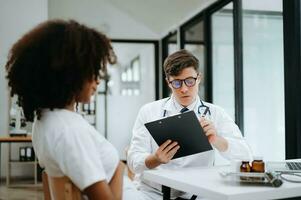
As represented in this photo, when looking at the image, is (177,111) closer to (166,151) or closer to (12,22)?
(166,151)

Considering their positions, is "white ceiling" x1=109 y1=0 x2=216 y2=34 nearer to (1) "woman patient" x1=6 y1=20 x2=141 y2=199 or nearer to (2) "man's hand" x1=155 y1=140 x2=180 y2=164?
(2) "man's hand" x1=155 y1=140 x2=180 y2=164

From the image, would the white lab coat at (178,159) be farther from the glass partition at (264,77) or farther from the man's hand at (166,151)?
the glass partition at (264,77)

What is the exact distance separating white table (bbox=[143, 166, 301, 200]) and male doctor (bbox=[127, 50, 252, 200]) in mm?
295

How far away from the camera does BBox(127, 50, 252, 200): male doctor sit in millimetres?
1937

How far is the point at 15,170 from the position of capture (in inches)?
226

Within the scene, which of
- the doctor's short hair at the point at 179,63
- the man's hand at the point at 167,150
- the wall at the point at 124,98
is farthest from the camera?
the wall at the point at 124,98

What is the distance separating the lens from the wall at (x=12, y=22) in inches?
222

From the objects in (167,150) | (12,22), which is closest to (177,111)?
(167,150)

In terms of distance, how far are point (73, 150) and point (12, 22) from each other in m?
5.17

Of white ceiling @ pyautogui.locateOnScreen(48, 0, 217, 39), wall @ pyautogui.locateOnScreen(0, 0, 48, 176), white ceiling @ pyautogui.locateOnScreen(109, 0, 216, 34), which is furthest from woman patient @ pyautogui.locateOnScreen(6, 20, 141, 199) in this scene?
white ceiling @ pyautogui.locateOnScreen(48, 0, 217, 39)

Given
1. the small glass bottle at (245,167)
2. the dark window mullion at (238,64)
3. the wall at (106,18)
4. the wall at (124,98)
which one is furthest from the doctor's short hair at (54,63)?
the wall at (124,98)

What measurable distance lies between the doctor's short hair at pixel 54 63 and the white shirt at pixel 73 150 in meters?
0.06

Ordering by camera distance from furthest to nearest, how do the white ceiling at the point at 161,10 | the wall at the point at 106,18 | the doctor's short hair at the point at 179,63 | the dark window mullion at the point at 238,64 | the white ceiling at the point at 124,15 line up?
the wall at the point at 106,18 < the white ceiling at the point at 124,15 < the white ceiling at the point at 161,10 < the dark window mullion at the point at 238,64 < the doctor's short hair at the point at 179,63

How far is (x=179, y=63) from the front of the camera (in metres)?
2.10
